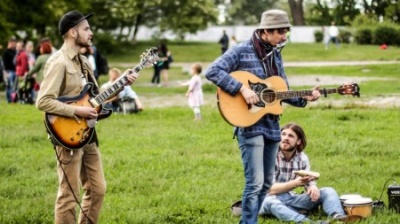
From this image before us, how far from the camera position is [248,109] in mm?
7281

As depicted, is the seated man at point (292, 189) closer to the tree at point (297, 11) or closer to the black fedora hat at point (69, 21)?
the black fedora hat at point (69, 21)

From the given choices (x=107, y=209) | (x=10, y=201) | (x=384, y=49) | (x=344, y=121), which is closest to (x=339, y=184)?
(x=107, y=209)

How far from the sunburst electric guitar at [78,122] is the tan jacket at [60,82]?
0.07 meters

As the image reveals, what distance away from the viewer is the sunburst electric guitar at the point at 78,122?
675 cm

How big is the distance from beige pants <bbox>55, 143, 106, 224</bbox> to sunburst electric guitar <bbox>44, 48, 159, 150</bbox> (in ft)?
0.30

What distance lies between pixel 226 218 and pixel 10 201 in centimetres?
282

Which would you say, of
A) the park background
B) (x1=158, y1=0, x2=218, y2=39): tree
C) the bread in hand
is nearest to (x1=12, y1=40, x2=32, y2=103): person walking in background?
the park background

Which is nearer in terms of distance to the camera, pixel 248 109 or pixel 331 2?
pixel 248 109

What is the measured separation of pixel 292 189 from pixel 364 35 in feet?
160

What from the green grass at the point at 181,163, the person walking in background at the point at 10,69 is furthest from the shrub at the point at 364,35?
the green grass at the point at 181,163

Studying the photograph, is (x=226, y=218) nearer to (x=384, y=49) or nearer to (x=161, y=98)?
(x=161, y=98)

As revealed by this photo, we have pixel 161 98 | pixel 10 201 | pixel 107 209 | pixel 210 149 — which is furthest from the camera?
pixel 161 98

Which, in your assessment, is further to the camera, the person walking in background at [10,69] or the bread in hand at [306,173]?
the person walking in background at [10,69]

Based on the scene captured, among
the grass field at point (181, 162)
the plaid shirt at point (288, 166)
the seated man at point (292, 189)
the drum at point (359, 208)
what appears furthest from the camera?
the grass field at point (181, 162)
